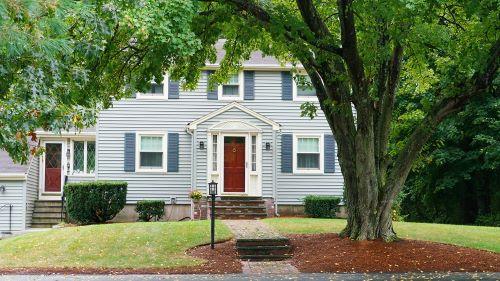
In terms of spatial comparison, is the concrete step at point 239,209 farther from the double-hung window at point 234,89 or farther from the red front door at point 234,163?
the double-hung window at point 234,89

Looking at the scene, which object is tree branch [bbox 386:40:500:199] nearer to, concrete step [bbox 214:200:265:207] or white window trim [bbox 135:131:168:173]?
concrete step [bbox 214:200:265:207]

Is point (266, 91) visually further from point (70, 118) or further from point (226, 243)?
point (70, 118)

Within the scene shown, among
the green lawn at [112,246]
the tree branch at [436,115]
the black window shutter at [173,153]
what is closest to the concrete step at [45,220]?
the black window shutter at [173,153]

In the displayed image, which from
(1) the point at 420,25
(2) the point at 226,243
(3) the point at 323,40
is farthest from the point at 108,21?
(2) the point at 226,243

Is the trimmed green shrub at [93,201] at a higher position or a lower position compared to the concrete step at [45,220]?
higher

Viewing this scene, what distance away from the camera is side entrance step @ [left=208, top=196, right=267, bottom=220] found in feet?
74.8

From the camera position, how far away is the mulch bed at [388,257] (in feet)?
42.3

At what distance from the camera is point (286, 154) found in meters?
24.8

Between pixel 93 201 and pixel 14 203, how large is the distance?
16.7 ft

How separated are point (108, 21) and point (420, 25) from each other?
6119 mm

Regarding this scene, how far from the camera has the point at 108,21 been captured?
30.9 feet

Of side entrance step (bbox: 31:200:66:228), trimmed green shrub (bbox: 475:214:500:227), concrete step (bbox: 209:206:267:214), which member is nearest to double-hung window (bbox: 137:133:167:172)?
concrete step (bbox: 209:206:267:214)

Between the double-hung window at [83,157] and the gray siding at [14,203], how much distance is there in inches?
113

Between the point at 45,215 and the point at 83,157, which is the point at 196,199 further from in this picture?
the point at 83,157
